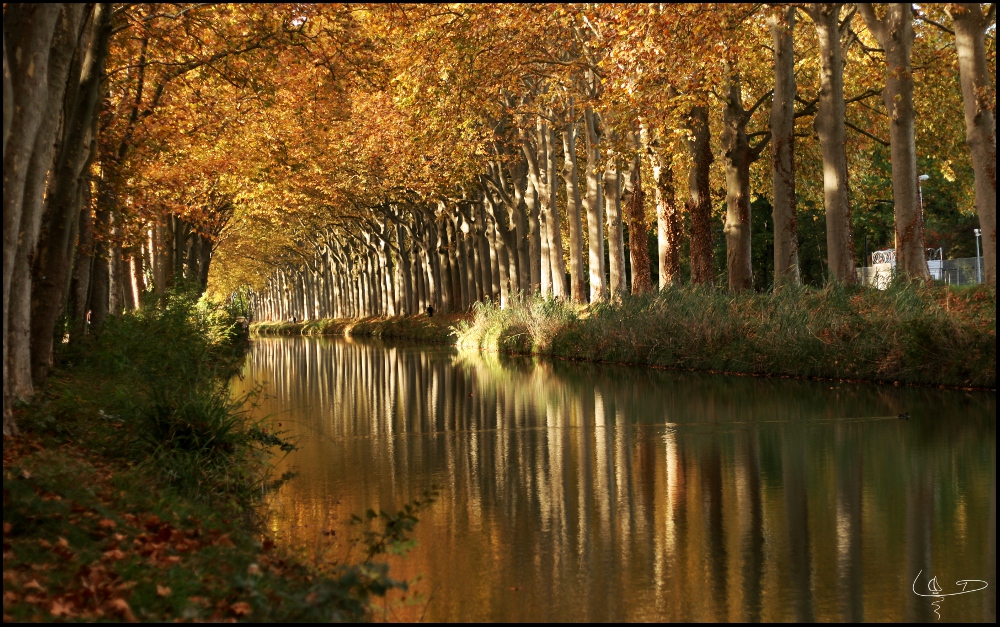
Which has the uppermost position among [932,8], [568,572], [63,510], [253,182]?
[932,8]

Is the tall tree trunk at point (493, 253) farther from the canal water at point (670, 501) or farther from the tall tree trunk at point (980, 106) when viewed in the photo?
the canal water at point (670, 501)

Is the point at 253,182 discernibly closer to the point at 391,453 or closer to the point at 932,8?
the point at 932,8

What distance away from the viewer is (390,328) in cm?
6119

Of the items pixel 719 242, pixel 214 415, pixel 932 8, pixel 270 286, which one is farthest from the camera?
pixel 270 286

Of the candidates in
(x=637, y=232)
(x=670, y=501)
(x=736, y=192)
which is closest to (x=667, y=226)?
(x=637, y=232)

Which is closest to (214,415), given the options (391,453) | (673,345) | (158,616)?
(391,453)

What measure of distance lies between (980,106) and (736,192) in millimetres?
6848

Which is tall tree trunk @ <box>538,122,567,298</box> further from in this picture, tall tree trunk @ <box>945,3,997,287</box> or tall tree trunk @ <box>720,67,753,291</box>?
tall tree trunk @ <box>945,3,997,287</box>

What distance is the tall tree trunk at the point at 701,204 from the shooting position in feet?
94.9

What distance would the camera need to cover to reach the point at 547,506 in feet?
31.2

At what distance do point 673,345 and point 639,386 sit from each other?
488cm

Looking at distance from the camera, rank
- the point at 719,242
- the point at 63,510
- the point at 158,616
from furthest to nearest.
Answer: the point at 719,242 → the point at 63,510 → the point at 158,616

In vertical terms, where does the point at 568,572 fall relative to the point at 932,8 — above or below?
below

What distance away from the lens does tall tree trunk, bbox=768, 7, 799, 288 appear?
2530 centimetres
